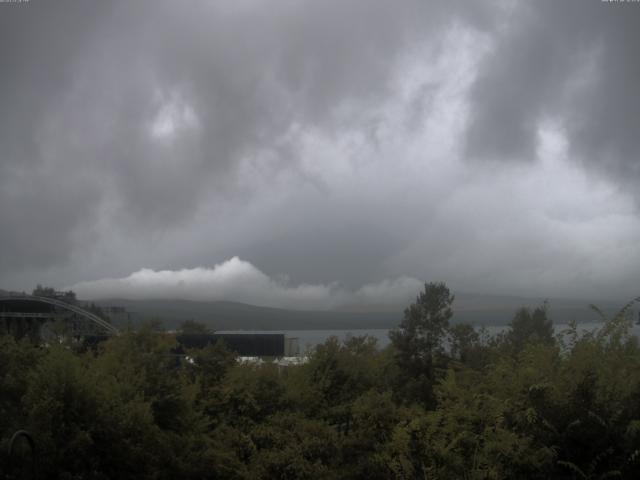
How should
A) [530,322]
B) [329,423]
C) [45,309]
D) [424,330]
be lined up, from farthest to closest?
[45,309]
[530,322]
[424,330]
[329,423]

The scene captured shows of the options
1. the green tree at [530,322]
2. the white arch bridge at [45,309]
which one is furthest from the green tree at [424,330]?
the white arch bridge at [45,309]

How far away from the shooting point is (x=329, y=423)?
13602 mm

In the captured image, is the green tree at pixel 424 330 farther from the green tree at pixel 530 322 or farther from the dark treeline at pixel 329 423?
the dark treeline at pixel 329 423

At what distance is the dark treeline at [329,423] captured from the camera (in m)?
9.64

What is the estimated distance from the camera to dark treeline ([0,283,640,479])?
9.64 metres

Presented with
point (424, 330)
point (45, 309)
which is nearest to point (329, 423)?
point (424, 330)

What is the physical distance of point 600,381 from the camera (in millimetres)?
10672

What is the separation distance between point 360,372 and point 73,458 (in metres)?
8.87

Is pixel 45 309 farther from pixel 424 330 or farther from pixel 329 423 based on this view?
pixel 329 423

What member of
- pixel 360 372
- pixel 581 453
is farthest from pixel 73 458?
pixel 360 372

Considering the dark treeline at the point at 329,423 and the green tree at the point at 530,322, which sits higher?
the green tree at the point at 530,322

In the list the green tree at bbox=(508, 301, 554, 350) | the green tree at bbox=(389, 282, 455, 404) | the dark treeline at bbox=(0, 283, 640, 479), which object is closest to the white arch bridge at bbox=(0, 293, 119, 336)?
the green tree at bbox=(389, 282, 455, 404)

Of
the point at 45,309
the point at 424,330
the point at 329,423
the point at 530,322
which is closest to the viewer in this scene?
the point at 329,423

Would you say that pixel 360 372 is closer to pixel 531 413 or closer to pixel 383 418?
pixel 383 418
